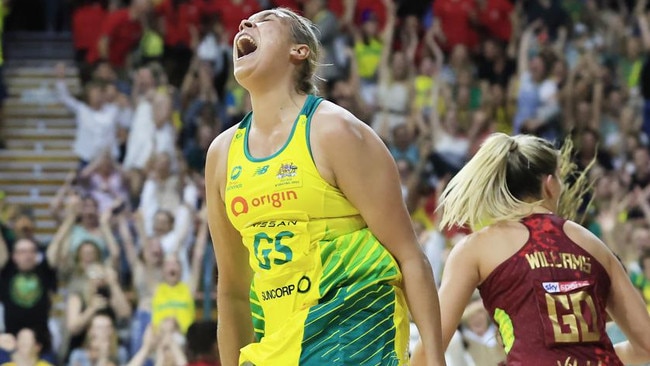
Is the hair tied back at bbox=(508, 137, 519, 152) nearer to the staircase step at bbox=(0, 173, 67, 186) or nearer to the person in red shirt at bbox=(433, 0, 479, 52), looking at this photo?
the person in red shirt at bbox=(433, 0, 479, 52)

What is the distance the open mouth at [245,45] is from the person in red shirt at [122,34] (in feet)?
33.6

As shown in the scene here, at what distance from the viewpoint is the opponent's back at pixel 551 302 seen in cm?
417

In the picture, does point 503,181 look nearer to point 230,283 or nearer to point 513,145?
point 513,145

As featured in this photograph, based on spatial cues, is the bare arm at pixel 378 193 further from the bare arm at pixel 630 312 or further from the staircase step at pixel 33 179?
the staircase step at pixel 33 179

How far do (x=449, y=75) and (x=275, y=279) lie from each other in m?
10.1

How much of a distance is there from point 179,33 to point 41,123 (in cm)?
206

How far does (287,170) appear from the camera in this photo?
3.79 metres

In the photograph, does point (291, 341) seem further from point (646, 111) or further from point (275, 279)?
point (646, 111)

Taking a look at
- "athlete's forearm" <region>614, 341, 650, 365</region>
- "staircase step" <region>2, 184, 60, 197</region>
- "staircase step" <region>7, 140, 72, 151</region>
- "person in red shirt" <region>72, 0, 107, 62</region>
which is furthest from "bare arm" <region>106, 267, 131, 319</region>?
"athlete's forearm" <region>614, 341, 650, 365</region>

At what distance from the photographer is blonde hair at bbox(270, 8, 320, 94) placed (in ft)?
13.2

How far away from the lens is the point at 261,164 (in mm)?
3857

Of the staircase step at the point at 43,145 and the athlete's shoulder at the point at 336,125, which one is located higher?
the staircase step at the point at 43,145

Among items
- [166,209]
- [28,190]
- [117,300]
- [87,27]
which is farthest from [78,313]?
[87,27]

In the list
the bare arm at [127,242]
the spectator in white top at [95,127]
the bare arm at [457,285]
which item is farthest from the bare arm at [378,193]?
the spectator in white top at [95,127]
